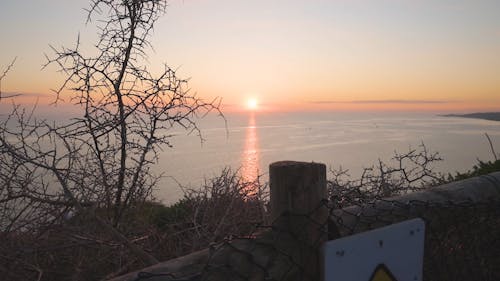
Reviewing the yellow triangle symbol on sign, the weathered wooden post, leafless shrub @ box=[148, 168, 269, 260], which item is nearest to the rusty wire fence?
the weathered wooden post

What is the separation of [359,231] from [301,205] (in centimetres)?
46

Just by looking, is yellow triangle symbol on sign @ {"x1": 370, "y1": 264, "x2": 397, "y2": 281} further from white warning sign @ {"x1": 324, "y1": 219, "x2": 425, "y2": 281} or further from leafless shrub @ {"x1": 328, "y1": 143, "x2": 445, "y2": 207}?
leafless shrub @ {"x1": 328, "y1": 143, "x2": 445, "y2": 207}

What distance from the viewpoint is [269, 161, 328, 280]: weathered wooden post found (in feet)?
4.96

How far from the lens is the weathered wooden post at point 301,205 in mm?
1512

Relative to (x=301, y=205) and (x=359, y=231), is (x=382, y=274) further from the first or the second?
(x=301, y=205)

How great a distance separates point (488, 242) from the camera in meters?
3.24

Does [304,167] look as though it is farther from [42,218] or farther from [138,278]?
[42,218]

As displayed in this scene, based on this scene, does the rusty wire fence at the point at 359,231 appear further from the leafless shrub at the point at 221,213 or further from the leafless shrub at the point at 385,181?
the leafless shrub at the point at 221,213

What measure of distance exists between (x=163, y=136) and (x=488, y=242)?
10.5 ft

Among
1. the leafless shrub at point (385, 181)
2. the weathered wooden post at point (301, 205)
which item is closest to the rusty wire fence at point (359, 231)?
the weathered wooden post at point (301, 205)

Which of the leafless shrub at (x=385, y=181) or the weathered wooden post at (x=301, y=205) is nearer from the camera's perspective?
the weathered wooden post at (x=301, y=205)

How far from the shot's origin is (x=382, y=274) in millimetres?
1665

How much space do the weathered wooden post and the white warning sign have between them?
0.31ft

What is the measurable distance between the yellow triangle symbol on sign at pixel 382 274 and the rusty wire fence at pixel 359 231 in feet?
0.50
